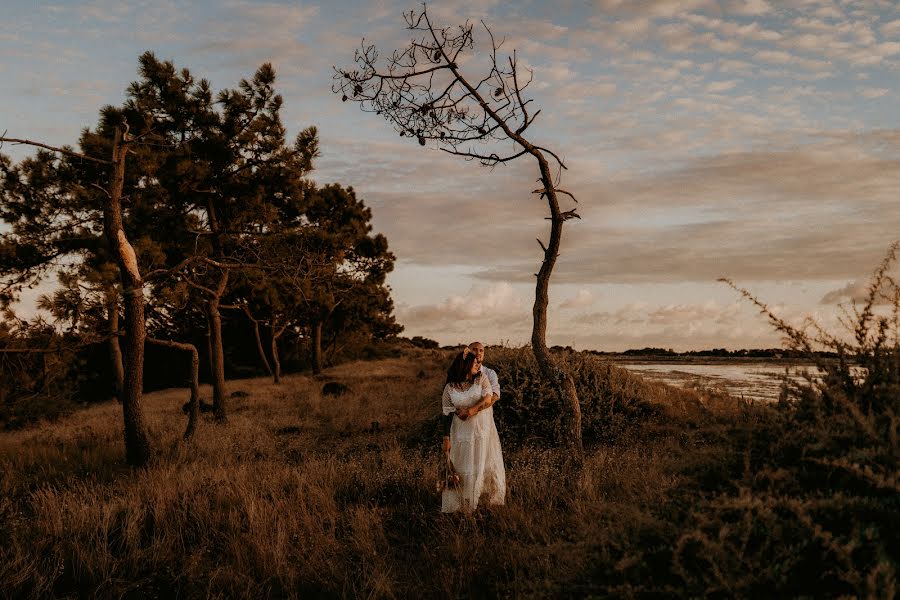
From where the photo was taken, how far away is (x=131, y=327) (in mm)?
10031

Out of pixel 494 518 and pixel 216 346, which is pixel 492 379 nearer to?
pixel 494 518

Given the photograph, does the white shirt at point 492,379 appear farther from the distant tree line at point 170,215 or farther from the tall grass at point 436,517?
the distant tree line at point 170,215

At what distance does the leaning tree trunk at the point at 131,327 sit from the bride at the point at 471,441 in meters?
5.78

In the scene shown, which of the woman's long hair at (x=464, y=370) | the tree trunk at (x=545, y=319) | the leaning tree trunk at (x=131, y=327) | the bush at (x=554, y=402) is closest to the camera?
the woman's long hair at (x=464, y=370)

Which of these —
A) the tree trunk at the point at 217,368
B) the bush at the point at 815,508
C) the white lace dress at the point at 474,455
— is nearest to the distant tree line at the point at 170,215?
the tree trunk at the point at 217,368

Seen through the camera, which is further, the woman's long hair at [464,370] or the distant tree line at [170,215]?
the distant tree line at [170,215]

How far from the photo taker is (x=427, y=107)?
948 centimetres

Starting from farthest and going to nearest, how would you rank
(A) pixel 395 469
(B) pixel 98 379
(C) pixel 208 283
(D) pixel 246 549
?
(B) pixel 98 379 → (C) pixel 208 283 → (A) pixel 395 469 → (D) pixel 246 549

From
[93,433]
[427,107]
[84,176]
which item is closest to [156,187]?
[84,176]

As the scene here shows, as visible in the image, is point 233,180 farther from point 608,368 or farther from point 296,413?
point 608,368

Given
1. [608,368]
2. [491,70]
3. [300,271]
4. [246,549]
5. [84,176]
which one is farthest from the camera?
[84,176]

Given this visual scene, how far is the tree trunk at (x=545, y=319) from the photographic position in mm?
9281

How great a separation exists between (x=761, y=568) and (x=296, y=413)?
17.1 metres

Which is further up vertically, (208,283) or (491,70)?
(491,70)
